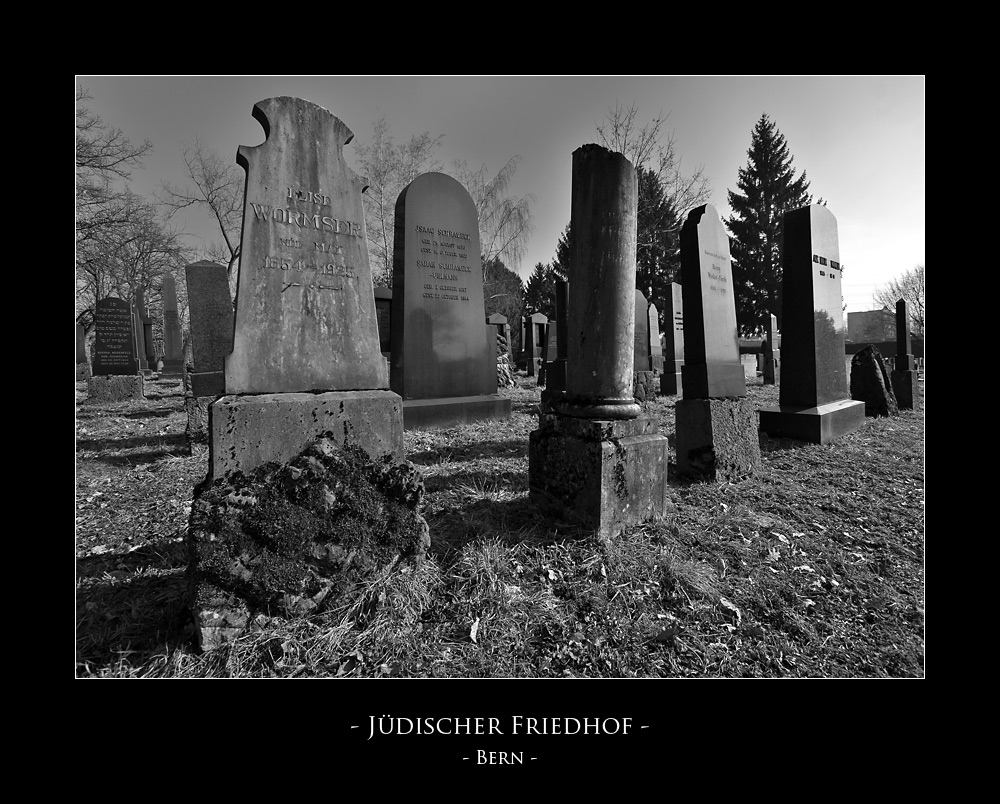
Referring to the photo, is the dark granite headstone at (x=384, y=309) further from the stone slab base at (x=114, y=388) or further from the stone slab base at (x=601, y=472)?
the stone slab base at (x=601, y=472)

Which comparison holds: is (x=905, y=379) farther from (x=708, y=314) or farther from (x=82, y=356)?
(x=82, y=356)

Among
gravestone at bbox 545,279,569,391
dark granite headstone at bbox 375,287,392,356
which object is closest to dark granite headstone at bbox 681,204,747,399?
gravestone at bbox 545,279,569,391

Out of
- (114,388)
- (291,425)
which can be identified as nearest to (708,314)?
(291,425)

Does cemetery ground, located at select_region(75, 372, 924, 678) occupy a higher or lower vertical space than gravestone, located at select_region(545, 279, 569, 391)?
lower

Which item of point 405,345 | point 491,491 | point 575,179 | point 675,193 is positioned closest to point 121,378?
point 405,345

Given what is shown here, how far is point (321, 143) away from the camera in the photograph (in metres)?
2.48

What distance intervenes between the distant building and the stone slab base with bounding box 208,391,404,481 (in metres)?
35.2

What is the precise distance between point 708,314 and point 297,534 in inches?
170

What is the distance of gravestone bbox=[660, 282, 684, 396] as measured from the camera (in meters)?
11.1

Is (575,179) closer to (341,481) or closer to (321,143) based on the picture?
(321,143)

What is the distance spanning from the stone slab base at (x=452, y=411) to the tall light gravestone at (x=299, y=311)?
3.52m

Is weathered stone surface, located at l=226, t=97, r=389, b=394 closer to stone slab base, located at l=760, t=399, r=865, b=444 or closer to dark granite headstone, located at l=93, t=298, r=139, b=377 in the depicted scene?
stone slab base, located at l=760, t=399, r=865, b=444

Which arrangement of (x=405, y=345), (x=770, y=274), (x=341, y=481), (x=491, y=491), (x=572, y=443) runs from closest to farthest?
(x=341, y=481) < (x=572, y=443) < (x=491, y=491) < (x=405, y=345) < (x=770, y=274)
